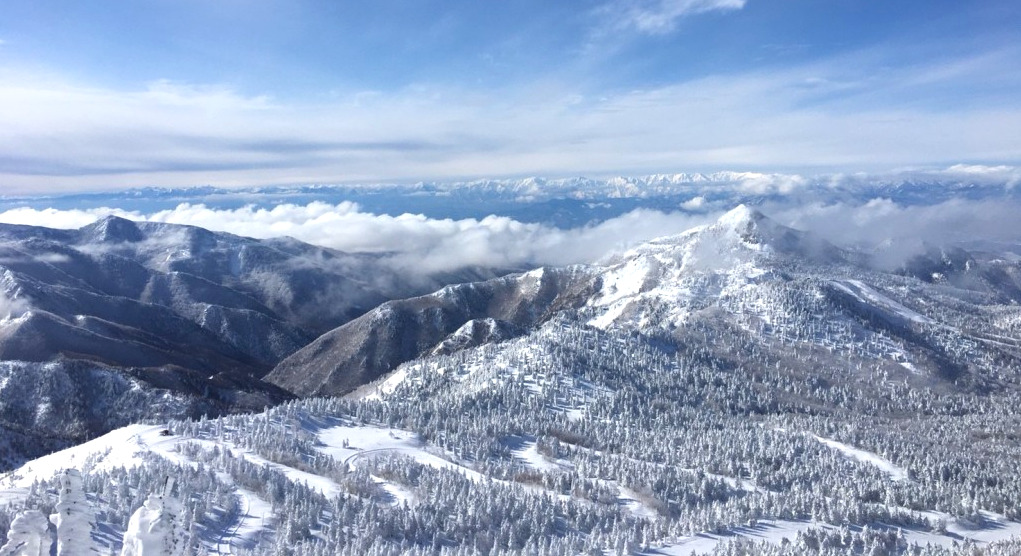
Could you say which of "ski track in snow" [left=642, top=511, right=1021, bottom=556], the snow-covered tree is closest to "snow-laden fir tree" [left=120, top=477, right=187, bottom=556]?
the snow-covered tree

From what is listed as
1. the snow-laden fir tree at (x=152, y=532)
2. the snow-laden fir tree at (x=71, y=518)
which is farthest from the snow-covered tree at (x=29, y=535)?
the snow-laden fir tree at (x=152, y=532)

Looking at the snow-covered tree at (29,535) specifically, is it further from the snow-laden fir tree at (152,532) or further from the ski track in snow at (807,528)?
the ski track in snow at (807,528)

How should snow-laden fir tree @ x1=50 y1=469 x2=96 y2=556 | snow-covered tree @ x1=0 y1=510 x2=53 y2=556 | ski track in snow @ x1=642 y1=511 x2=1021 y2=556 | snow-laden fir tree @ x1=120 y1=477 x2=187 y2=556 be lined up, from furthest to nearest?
ski track in snow @ x1=642 y1=511 x2=1021 y2=556
snow-covered tree @ x1=0 y1=510 x2=53 y2=556
snow-laden fir tree @ x1=50 y1=469 x2=96 y2=556
snow-laden fir tree @ x1=120 y1=477 x2=187 y2=556

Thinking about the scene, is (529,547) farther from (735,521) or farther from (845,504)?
(845,504)

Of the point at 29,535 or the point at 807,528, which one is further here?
the point at 807,528

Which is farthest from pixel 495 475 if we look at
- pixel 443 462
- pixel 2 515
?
pixel 2 515

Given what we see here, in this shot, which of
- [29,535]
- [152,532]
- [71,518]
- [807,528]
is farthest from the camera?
[807,528]

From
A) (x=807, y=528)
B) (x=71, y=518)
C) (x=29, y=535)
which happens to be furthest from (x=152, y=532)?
(x=807, y=528)

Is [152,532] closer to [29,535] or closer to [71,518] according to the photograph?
[71,518]

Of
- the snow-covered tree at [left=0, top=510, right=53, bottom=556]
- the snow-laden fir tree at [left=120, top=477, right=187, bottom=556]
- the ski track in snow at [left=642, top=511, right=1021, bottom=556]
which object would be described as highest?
the snow-laden fir tree at [left=120, top=477, right=187, bottom=556]

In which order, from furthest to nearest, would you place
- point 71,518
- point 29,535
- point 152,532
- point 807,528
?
point 807,528, point 29,535, point 71,518, point 152,532

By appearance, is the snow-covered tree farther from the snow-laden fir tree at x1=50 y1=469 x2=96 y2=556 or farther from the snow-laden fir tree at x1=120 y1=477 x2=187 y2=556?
the snow-laden fir tree at x1=120 y1=477 x2=187 y2=556
